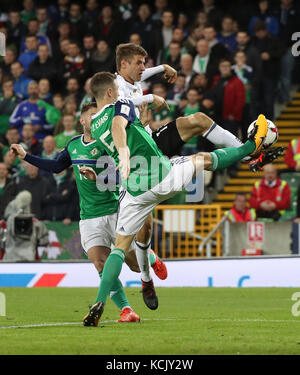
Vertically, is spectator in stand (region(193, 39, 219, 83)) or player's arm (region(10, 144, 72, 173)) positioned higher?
spectator in stand (region(193, 39, 219, 83))

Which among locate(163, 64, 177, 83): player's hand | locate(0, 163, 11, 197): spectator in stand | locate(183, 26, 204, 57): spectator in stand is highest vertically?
locate(183, 26, 204, 57): spectator in stand

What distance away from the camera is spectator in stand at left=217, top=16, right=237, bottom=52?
68.9 feet

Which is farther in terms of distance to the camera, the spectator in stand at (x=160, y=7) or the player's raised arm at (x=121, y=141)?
the spectator in stand at (x=160, y=7)

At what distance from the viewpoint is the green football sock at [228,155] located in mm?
9562

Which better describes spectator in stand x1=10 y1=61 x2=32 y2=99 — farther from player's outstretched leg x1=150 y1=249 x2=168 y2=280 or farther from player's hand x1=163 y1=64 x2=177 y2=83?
player's outstretched leg x1=150 y1=249 x2=168 y2=280

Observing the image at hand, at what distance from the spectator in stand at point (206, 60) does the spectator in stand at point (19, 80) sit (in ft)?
14.8

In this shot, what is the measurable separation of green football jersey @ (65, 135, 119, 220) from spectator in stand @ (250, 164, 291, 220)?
24.2 ft

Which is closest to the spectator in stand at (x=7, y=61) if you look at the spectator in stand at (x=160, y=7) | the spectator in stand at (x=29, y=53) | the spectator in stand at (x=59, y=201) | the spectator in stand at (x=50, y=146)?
the spectator in stand at (x=29, y=53)

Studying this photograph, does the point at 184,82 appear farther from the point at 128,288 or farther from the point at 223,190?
the point at 128,288

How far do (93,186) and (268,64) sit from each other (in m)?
10.6

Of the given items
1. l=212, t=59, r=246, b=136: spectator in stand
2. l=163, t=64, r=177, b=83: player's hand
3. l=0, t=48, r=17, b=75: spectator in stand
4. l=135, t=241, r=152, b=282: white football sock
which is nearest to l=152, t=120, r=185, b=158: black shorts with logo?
l=163, t=64, r=177, b=83: player's hand

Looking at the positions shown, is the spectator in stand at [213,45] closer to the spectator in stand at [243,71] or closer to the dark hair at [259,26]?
the spectator in stand at [243,71]

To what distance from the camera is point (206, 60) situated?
66.4 ft

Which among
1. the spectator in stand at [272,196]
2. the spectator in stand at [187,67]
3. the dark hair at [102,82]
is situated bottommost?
the spectator in stand at [272,196]
